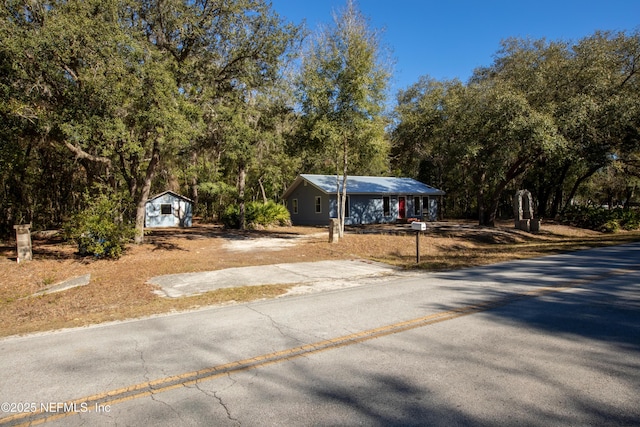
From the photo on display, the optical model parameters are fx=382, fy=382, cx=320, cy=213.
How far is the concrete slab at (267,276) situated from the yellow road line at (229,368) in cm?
384

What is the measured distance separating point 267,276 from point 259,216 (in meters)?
16.9

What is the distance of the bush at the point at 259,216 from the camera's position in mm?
26688

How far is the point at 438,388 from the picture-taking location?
3436mm

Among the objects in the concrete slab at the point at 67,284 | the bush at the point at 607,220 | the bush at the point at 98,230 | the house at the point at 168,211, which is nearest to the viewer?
the concrete slab at the point at 67,284

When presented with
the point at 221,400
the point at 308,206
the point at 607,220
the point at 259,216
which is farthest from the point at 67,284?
the point at 607,220

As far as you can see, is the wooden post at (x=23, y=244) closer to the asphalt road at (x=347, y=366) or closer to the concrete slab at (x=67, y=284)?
the concrete slab at (x=67, y=284)

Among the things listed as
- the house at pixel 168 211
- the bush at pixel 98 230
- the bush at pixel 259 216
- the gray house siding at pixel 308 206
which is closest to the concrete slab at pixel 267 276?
the bush at pixel 98 230

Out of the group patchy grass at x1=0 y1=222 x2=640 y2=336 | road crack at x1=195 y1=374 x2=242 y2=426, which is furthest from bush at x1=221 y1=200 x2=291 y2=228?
road crack at x1=195 y1=374 x2=242 y2=426

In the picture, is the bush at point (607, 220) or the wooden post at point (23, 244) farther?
the bush at point (607, 220)

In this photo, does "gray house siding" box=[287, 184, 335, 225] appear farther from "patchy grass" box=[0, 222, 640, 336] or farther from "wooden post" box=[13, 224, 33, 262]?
"wooden post" box=[13, 224, 33, 262]

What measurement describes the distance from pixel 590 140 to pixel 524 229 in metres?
6.11

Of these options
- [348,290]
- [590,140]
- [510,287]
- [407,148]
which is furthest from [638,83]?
[348,290]

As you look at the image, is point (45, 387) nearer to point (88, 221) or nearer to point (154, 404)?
point (154, 404)

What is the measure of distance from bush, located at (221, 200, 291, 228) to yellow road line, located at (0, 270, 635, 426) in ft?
70.2
